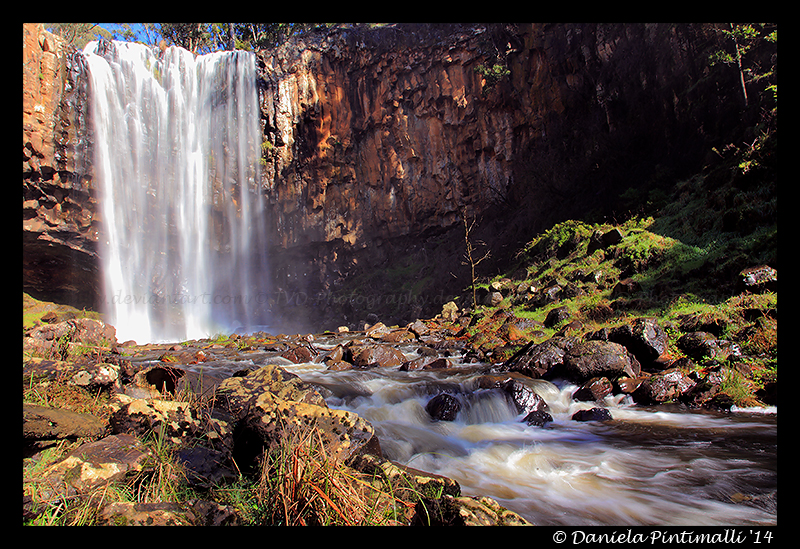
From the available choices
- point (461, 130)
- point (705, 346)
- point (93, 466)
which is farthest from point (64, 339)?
point (461, 130)

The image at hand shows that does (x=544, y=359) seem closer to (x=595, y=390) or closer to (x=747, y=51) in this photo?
(x=595, y=390)

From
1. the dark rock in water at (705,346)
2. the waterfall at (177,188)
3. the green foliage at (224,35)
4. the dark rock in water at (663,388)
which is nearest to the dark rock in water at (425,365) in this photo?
the dark rock in water at (663,388)

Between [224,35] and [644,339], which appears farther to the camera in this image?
[224,35]

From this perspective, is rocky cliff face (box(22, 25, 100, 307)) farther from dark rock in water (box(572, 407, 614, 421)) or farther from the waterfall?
dark rock in water (box(572, 407, 614, 421))

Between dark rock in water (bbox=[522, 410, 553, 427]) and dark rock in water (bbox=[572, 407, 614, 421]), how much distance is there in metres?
0.42

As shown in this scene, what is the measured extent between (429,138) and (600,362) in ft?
72.0

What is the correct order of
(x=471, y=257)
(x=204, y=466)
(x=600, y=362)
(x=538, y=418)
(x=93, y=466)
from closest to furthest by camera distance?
(x=93, y=466)
(x=204, y=466)
(x=538, y=418)
(x=600, y=362)
(x=471, y=257)

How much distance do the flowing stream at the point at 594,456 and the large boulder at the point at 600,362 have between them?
0.39m

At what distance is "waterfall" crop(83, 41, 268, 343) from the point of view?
896 inches

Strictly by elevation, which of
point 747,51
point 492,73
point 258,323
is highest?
point 492,73

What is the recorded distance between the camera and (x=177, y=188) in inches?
979

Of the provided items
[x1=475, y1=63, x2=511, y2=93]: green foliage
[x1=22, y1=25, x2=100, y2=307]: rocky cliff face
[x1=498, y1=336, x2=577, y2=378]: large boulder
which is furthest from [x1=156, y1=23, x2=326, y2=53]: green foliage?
[x1=498, y1=336, x2=577, y2=378]: large boulder

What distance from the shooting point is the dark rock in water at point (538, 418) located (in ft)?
20.4

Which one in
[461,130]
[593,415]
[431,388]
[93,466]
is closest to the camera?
[93,466]
